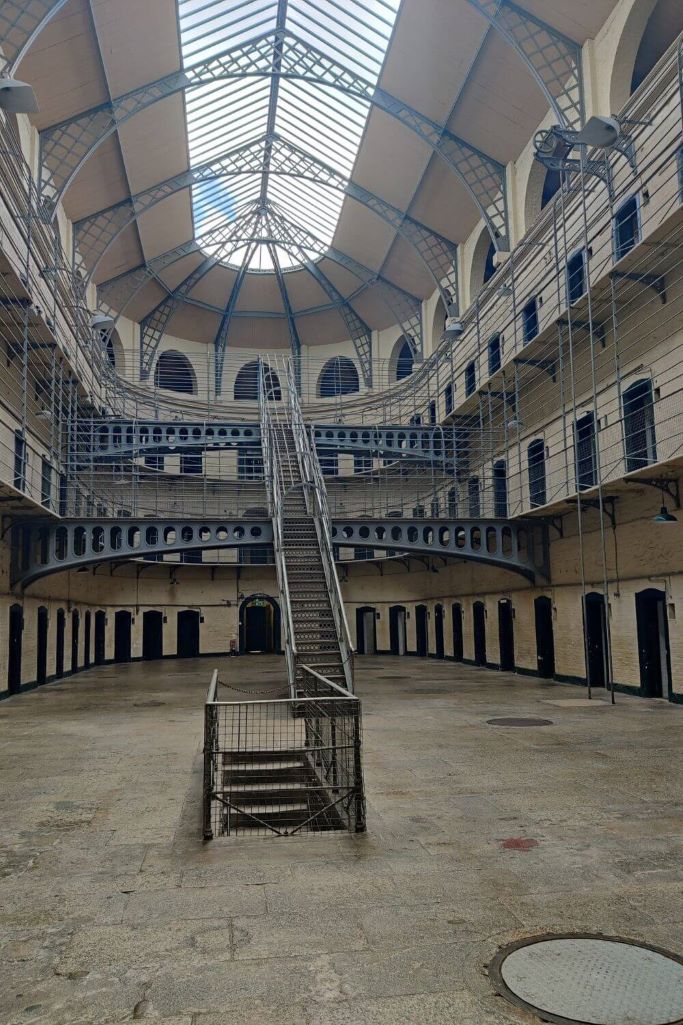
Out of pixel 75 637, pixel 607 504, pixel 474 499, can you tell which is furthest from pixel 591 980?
pixel 75 637

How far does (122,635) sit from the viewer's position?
89.4 ft

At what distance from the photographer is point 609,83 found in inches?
548

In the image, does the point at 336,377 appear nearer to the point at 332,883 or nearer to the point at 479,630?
the point at 479,630

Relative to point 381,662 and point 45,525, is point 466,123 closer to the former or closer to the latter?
point 45,525

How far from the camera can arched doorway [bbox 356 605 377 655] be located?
2975 cm

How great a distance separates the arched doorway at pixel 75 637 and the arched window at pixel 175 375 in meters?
11.4

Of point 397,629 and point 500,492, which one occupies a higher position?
point 500,492

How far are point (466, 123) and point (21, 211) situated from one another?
35.5 ft

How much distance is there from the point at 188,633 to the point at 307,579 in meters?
17.0

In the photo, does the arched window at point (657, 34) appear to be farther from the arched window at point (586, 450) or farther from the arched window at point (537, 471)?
the arched window at point (537, 471)

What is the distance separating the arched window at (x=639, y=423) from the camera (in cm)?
1280

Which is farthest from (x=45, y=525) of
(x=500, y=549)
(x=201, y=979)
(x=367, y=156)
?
(x=367, y=156)

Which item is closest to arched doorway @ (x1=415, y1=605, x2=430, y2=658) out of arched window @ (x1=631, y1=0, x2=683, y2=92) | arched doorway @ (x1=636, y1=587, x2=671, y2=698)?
arched doorway @ (x1=636, y1=587, x2=671, y2=698)

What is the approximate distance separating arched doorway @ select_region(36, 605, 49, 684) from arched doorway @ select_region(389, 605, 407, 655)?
47.3ft
